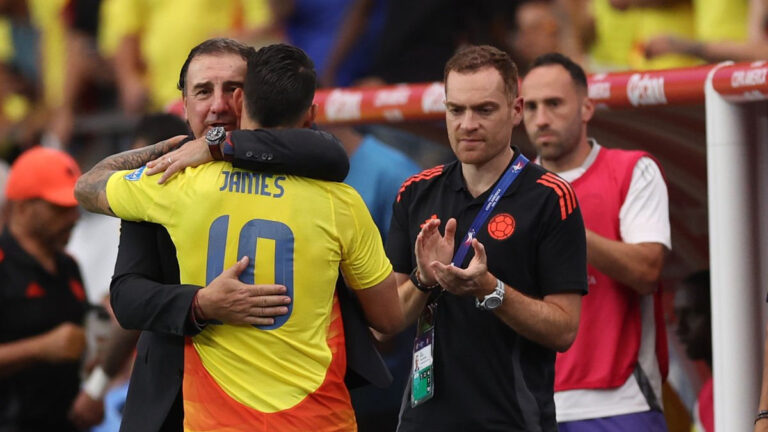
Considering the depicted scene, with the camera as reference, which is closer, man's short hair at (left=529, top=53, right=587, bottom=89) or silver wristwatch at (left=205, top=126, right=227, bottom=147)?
silver wristwatch at (left=205, top=126, right=227, bottom=147)

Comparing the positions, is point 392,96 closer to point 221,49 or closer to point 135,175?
point 221,49

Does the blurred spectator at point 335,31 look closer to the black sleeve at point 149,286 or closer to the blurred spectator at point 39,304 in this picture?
the blurred spectator at point 39,304

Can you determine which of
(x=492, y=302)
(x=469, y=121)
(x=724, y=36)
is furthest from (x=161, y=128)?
(x=724, y=36)

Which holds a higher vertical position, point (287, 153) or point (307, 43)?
point (307, 43)

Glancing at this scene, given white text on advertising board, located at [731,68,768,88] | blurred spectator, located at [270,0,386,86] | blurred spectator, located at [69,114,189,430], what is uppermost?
blurred spectator, located at [270,0,386,86]

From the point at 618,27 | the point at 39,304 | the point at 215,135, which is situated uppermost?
the point at 618,27

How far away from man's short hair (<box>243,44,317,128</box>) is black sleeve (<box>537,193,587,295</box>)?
2.80 feet

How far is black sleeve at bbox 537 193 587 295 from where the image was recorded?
13.0ft

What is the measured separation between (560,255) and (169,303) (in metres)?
1.19

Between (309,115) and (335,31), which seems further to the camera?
(335,31)

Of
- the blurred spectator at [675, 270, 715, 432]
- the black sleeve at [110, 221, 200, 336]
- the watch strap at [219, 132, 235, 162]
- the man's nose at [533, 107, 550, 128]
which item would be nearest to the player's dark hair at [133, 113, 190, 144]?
the man's nose at [533, 107, 550, 128]

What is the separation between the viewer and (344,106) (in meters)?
5.89

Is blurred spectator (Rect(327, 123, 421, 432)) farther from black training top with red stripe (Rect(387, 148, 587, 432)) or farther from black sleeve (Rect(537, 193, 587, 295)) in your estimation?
black sleeve (Rect(537, 193, 587, 295))

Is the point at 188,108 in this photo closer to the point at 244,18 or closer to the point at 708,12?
the point at 708,12
